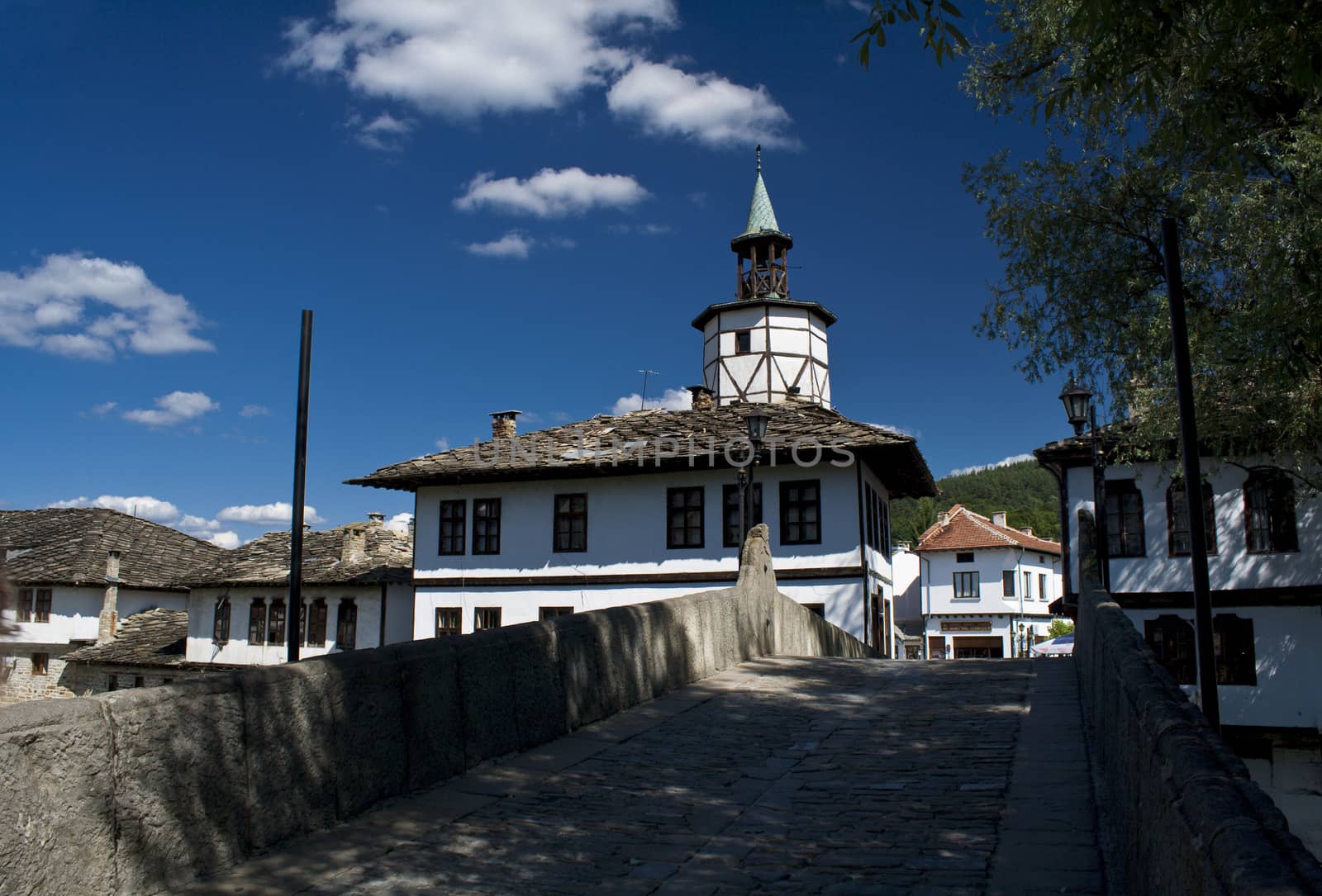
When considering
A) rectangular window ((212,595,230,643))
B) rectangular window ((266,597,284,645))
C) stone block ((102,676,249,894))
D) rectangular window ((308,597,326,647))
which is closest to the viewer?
stone block ((102,676,249,894))

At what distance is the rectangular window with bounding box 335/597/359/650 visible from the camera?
31.8 meters

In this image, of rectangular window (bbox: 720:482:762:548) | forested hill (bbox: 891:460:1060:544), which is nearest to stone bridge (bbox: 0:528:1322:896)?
rectangular window (bbox: 720:482:762:548)

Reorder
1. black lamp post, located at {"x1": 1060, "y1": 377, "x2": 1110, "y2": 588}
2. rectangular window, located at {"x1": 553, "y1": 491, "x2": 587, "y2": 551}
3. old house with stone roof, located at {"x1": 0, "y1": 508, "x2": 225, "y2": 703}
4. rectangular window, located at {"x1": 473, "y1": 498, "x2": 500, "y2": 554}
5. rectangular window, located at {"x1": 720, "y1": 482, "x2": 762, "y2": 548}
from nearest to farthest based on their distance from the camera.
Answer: black lamp post, located at {"x1": 1060, "y1": 377, "x2": 1110, "y2": 588} → rectangular window, located at {"x1": 720, "y1": 482, "x2": 762, "y2": 548} → rectangular window, located at {"x1": 553, "y1": 491, "x2": 587, "y2": 551} → rectangular window, located at {"x1": 473, "y1": 498, "x2": 500, "y2": 554} → old house with stone roof, located at {"x1": 0, "y1": 508, "x2": 225, "y2": 703}

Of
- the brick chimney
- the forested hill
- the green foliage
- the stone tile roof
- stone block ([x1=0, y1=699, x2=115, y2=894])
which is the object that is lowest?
the green foliage

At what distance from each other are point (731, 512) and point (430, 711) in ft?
61.6

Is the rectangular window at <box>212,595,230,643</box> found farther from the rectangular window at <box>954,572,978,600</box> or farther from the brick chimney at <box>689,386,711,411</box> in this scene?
the rectangular window at <box>954,572,978,600</box>

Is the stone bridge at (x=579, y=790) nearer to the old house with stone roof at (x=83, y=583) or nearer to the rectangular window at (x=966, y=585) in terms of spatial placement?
the old house with stone roof at (x=83, y=583)

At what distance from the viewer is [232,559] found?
37125 mm

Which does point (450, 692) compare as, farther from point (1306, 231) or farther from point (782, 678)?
point (1306, 231)

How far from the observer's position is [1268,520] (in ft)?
71.7

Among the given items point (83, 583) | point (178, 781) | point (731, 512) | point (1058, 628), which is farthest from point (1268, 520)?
point (83, 583)

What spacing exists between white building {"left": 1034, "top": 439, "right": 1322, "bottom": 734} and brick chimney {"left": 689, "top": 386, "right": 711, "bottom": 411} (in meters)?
10.5

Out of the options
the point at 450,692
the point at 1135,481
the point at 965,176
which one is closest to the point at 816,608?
the point at 1135,481

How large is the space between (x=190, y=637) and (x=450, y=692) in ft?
106
